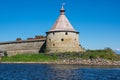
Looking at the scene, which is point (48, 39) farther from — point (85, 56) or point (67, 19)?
point (85, 56)

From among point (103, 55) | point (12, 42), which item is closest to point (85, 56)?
point (103, 55)

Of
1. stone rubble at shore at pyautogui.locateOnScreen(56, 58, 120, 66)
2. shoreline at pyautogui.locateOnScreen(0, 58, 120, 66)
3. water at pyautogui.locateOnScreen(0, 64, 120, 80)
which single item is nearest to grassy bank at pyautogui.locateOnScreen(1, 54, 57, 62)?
shoreline at pyautogui.locateOnScreen(0, 58, 120, 66)

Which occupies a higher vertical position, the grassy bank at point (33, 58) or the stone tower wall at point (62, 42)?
the stone tower wall at point (62, 42)

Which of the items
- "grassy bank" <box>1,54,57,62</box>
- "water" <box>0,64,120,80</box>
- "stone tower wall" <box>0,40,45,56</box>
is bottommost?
"water" <box>0,64,120,80</box>

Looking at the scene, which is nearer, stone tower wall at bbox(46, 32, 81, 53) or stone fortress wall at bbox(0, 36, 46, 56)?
stone tower wall at bbox(46, 32, 81, 53)

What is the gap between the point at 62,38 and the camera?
5775cm

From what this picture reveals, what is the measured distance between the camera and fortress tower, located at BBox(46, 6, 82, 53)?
57562 mm

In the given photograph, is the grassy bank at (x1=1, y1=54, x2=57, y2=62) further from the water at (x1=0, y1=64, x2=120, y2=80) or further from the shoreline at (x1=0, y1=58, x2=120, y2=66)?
the water at (x1=0, y1=64, x2=120, y2=80)

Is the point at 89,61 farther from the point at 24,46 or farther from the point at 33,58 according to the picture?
the point at 24,46

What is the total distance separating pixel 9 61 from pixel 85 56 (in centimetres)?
1418

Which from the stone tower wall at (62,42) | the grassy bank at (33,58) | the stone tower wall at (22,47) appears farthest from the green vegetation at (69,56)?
the stone tower wall at (22,47)

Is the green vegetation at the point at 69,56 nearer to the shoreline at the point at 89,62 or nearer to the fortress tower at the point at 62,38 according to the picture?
the shoreline at the point at 89,62

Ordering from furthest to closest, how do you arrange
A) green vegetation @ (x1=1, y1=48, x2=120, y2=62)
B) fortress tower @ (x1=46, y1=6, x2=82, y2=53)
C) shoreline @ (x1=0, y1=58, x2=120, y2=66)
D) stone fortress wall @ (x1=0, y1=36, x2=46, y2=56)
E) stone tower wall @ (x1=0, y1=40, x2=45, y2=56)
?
stone tower wall @ (x1=0, y1=40, x2=45, y2=56) < stone fortress wall @ (x1=0, y1=36, x2=46, y2=56) < fortress tower @ (x1=46, y1=6, x2=82, y2=53) < green vegetation @ (x1=1, y1=48, x2=120, y2=62) < shoreline @ (x1=0, y1=58, x2=120, y2=66)

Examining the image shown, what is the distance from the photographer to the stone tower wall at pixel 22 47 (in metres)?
61.9
